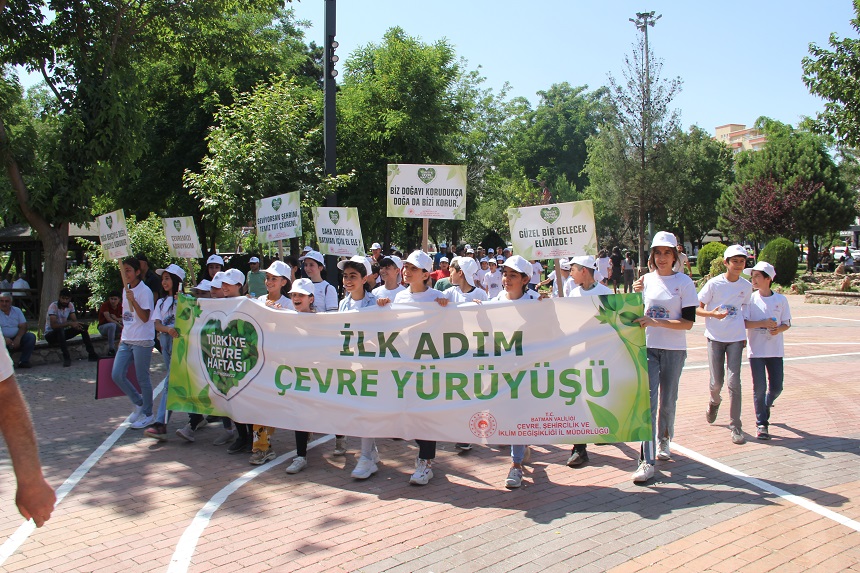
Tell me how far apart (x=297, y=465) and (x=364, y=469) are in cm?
65

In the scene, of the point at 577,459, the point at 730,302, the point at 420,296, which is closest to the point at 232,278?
the point at 420,296

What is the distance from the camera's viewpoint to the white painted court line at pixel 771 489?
204 inches

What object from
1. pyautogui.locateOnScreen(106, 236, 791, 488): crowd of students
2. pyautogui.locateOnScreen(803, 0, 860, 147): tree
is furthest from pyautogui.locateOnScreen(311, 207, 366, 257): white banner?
pyautogui.locateOnScreen(803, 0, 860, 147): tree

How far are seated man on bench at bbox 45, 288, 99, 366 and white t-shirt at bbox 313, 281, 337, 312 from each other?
23.4 feet

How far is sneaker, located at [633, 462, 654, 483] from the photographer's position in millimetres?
6027

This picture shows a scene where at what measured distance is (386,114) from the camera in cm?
2533

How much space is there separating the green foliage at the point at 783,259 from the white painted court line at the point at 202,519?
26628 millimetres

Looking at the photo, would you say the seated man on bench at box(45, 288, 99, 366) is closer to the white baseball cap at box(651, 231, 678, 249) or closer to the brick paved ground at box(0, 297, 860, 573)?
the brick paved ground at box(0, 297, 860, 573)

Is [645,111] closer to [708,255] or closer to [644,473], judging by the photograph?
[708,255]

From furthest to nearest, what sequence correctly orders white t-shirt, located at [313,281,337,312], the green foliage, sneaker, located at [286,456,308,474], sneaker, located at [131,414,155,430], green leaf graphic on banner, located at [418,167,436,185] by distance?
1. the green foliage
2. green leaf graphic on banner, located at [418,167,436,185]
3. white t-shirt, located at [313,281,337,312]
4. sneaker, located at [131,414,155,430]
5. sneaker, located at [286,456,308,474]

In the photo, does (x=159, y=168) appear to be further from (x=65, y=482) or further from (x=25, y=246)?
(x=65, y=482)

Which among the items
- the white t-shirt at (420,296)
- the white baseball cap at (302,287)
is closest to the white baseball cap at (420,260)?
the white t-shirt at (420,296)

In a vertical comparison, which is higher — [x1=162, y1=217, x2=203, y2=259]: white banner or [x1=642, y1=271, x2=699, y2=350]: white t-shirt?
[x1=162, y1=217, x2=203, y2=259]: white banner

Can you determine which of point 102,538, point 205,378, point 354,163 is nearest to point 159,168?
point 354,163
